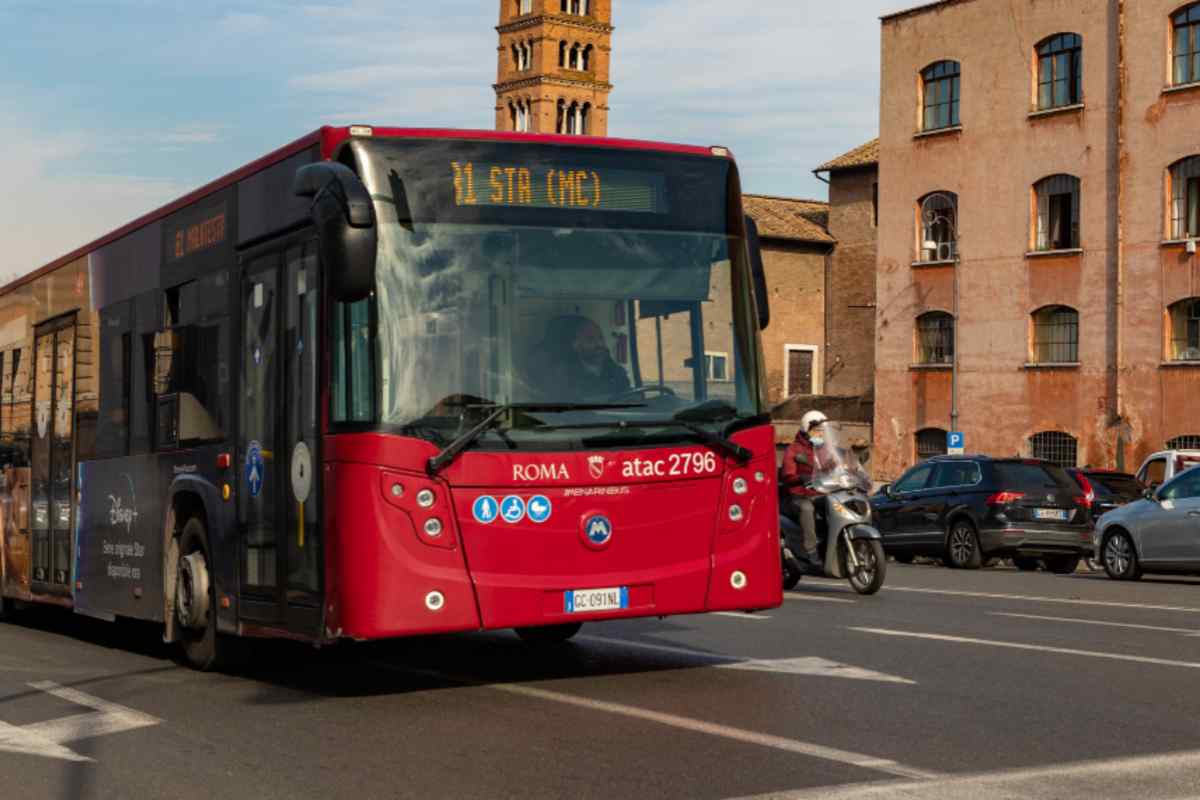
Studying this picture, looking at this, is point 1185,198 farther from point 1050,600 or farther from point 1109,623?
point 1109,623

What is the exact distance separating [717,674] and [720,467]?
1.43m

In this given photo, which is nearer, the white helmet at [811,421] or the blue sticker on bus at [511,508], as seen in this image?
the blue sticker on bus at [511,508]

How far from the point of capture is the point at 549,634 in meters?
13.3

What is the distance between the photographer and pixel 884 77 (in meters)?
52.8

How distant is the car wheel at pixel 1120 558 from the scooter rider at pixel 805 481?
627 centimetres

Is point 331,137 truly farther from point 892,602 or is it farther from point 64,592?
point 892,602

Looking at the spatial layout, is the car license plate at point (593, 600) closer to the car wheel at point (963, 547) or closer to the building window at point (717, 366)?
the building window at point (717, 366)

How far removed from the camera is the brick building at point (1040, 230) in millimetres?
45188

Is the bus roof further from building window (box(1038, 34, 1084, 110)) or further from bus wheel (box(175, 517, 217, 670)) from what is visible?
building window (box(1038, 34, 1084, 110))

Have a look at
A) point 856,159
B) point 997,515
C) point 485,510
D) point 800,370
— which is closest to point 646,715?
point 485,510

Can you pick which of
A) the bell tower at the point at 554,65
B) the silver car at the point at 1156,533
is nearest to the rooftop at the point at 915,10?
the silver car at the point at 1156,533

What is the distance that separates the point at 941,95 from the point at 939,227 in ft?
11.6

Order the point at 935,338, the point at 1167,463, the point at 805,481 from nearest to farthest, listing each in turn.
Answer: the point at 805,481 < the point at 1167,463 < the point at 935,338

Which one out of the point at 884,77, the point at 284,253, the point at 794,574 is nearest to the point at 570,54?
the point at 884,77
